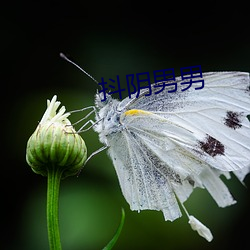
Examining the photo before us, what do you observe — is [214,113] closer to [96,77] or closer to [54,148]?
[54,148]

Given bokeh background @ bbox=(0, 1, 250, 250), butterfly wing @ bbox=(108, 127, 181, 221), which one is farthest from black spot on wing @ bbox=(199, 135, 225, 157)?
bokeh background @ bbox=(0, 1, 250, 250)

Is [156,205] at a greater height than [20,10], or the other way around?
[20,10]

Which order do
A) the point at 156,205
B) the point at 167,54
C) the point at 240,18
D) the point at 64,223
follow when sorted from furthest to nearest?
1. the point at 240,18
2. the point at 167,54
3. the point at 64,223
4. the point at 156,205

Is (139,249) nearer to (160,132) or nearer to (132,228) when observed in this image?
(132,228)

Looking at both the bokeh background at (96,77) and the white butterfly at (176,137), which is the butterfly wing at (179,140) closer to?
the white butterfly at (176,137)

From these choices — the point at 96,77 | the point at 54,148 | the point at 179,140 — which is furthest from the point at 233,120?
the point at 96,77

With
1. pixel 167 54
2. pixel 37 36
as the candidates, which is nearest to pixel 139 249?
pixel 167 54
